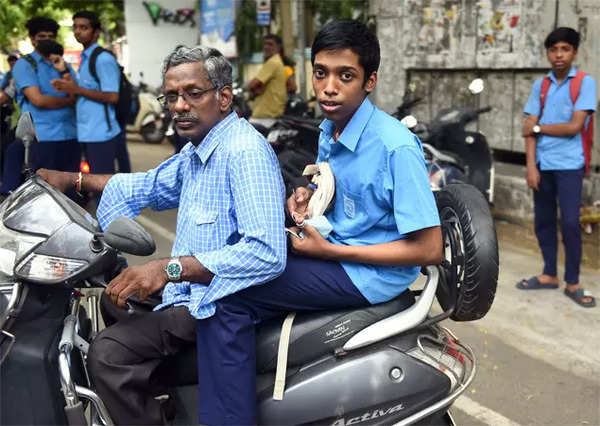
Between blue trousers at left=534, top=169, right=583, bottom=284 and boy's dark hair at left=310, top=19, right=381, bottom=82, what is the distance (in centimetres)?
280

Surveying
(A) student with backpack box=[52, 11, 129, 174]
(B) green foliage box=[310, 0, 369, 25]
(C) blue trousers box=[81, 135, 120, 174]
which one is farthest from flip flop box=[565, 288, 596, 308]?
(B) green foliage box=[310, 0, 369, 25]

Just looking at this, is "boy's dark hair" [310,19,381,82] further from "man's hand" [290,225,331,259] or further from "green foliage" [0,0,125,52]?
"green foliage" [0,0,125,52]

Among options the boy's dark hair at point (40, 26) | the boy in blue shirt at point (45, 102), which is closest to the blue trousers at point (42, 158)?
the boy in blue shirt at point (45, 102)

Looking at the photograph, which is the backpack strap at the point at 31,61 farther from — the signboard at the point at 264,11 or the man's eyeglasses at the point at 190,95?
the signboard at the point at 264,11

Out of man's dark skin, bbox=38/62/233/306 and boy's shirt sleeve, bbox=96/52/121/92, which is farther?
boy's shirt sleeve, bbox=96/52/121/92

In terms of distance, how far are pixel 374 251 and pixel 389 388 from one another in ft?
1.44

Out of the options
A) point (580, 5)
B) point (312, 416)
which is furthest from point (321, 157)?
point (580, 5)

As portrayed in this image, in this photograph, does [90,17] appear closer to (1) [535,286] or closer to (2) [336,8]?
(1) [535,286]

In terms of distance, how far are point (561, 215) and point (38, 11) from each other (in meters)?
22.4

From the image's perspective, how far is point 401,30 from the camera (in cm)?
795

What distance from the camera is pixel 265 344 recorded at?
2.11 m

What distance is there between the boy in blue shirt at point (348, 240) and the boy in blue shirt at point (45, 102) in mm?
4026

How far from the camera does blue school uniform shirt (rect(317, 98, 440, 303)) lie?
196 cm

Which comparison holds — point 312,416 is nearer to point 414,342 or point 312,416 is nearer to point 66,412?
point 414,342
